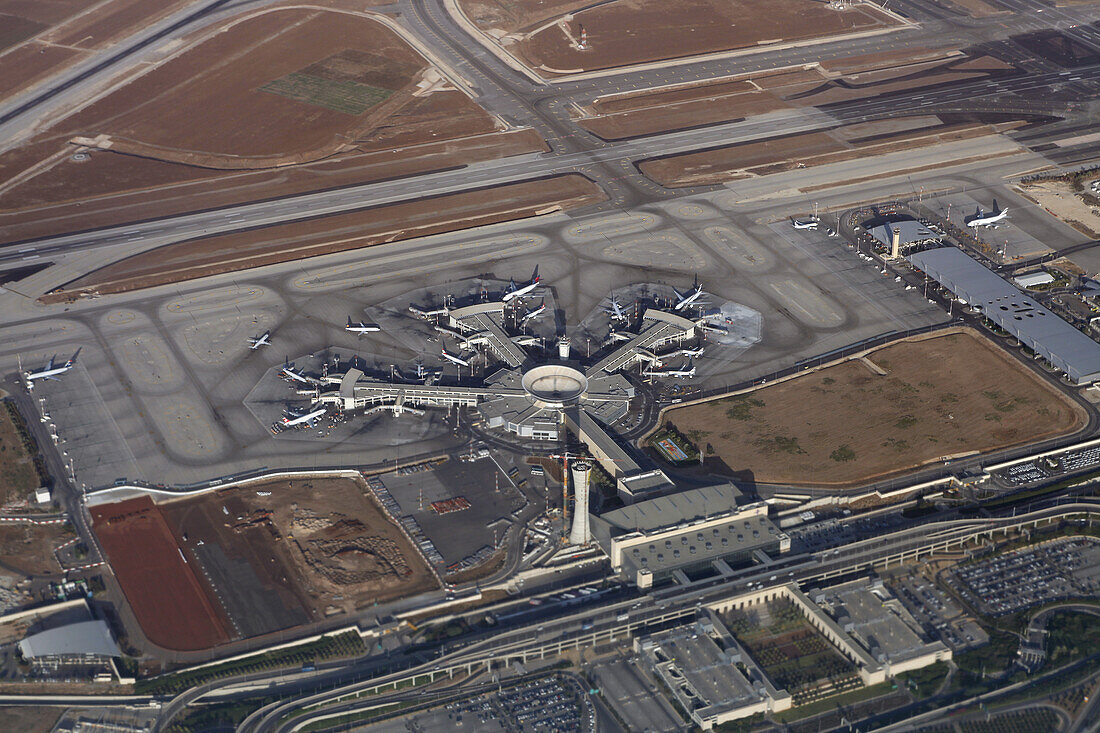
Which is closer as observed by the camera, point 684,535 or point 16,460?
point 684,535

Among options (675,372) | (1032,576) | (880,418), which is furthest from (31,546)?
(1032,576)

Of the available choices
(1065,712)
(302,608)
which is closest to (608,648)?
(302,608)

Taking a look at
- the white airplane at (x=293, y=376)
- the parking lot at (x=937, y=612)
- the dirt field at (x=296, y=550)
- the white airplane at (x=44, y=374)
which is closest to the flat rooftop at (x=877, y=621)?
the parking lot at (x=937, y=612)

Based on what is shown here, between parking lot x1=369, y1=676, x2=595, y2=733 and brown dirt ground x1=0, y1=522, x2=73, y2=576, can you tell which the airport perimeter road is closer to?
parking lot x1=369, y1=676, x2=595, y2=733

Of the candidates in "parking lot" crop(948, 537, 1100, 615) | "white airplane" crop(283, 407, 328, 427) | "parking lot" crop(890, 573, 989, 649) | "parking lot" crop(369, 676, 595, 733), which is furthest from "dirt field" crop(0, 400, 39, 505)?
"parking lot" crop(948, 537, 1100, 615)

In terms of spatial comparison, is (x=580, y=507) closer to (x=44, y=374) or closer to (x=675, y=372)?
(x=675, y=372)

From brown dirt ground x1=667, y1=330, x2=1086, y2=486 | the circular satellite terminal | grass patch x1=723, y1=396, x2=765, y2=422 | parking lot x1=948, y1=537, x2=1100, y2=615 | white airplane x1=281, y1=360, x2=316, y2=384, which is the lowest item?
parking lot x1=948, y1=537, x2=1100, y2=615

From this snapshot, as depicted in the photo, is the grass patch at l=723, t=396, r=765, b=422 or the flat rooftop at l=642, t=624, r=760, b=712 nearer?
the flat rooftop at l=642, t=624, r=760, b=712

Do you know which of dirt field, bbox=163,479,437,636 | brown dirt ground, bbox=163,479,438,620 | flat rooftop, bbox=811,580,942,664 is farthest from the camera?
brown dirt ground, bbox=163,479,438,620
